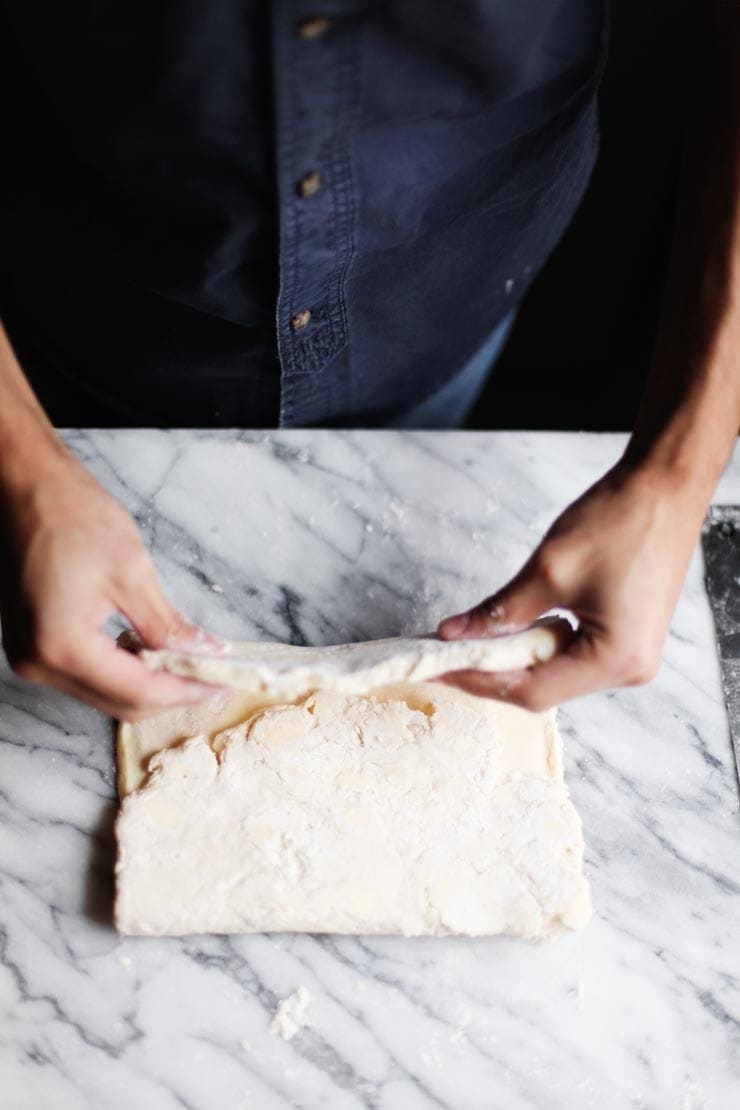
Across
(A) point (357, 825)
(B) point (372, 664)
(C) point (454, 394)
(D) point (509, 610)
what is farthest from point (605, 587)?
(C) point (454, 394)

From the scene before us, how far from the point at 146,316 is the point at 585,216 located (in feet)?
3.42

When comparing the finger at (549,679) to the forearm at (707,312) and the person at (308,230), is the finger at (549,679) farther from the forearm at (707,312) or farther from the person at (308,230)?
the forearm at (707,312)

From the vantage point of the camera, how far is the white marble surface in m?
0.87

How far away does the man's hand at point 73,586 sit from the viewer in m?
0.76

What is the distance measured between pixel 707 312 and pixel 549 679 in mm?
349

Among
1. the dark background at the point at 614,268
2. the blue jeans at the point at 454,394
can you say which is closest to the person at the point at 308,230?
the blue jeans at the point at 454,394

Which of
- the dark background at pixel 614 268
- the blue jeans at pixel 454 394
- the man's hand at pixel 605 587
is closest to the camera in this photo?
the man's hand at pixel 605 587

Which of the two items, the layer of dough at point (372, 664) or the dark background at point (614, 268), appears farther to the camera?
the dark background at point (614, 268)

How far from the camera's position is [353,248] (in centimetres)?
88

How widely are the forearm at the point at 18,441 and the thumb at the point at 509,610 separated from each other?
0.36 meters

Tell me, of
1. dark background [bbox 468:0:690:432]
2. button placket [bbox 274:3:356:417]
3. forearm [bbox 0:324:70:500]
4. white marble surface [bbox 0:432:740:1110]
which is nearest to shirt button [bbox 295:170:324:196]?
button placket [bbox 274:3:356:417]

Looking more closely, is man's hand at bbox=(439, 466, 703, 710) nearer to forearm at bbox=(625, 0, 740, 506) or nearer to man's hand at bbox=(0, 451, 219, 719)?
forearm at bbox=(625, 0, 740, 506)

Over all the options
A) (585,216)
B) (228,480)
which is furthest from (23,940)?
(585,216)

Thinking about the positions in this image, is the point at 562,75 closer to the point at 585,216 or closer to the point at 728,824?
the point at 728,824
